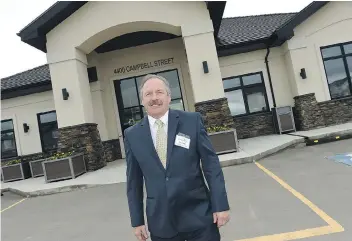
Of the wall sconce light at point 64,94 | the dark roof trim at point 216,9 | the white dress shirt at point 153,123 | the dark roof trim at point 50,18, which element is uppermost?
the dark roof trim at point 50,18

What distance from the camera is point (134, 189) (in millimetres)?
2467

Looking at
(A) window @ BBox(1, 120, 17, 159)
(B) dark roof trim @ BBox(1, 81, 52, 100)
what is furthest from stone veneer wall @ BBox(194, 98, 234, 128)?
(A) window @ BBox(1, 120, 17, 159)

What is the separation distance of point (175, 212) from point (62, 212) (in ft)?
17.9

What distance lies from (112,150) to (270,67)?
8.39 meters

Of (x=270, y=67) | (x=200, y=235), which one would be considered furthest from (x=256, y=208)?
(x=270, y=67)

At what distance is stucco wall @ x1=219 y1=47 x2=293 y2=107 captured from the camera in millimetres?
14773

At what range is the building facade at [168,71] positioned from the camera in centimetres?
1166

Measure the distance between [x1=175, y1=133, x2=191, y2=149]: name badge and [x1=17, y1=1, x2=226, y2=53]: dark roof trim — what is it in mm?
10139

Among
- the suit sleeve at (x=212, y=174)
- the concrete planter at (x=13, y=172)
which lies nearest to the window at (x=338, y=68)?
the suit sleeve at (x=212, y=174)

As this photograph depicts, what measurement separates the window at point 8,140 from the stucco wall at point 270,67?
11141 mm

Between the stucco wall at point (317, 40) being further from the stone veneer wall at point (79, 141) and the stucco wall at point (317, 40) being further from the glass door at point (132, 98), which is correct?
the stone veneer wall at point (79, 141)

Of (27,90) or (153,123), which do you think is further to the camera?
(27,90)

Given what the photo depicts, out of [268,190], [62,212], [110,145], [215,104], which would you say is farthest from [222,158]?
[110,145]

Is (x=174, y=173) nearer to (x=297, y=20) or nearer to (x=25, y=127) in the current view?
(x=297, y=20)
